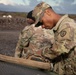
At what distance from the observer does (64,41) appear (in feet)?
15.1

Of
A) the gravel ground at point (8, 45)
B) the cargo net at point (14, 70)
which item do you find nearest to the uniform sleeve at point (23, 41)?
the cargo net at point (14, 70)

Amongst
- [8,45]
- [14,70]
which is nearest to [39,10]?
[14,70]

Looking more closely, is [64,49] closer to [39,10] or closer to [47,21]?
[47,21]

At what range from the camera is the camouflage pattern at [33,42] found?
5769 mm

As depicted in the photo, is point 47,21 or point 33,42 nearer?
point 47,21

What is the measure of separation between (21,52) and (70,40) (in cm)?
165

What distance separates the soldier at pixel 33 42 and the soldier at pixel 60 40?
573 mm

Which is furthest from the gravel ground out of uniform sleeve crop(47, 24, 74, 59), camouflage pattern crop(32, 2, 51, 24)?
uniform sleeve crop(47, 24, 74, 59)

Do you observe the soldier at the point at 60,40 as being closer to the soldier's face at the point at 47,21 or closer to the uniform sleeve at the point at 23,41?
the soldier's face at the point at 47,21

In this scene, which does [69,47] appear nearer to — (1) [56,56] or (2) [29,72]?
(1) [56,56]

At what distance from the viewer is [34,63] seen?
530 centimetres

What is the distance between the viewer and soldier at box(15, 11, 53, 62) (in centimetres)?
573

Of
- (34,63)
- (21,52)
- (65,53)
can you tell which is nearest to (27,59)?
(34,63)

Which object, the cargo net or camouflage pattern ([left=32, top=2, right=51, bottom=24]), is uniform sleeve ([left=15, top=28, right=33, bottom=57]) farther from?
camouflage pattern ([left=32, top=2, right=51, bottom=24])
